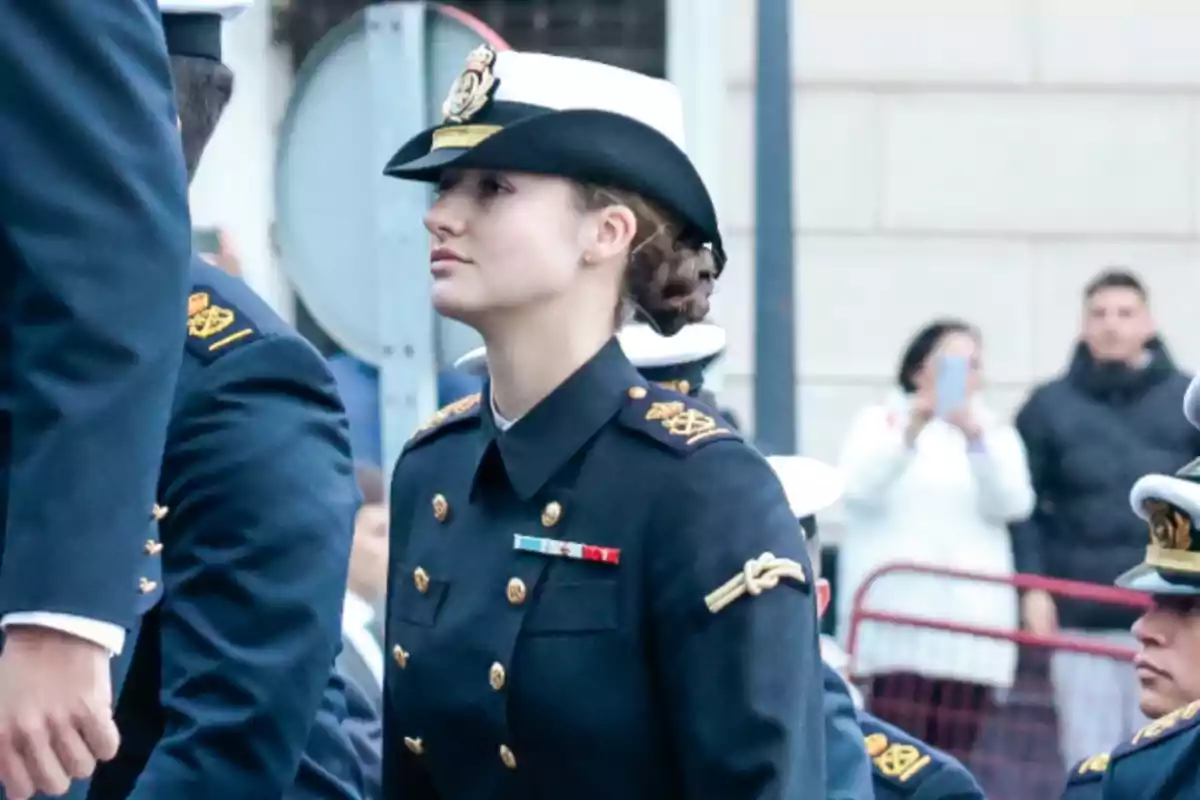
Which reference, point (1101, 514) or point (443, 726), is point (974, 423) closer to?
point (1101, 514)

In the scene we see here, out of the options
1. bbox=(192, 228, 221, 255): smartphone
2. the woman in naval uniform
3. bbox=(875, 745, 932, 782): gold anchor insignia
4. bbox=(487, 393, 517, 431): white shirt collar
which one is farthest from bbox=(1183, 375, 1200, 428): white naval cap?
bbox=(192, 228, 221, 255): smartphone

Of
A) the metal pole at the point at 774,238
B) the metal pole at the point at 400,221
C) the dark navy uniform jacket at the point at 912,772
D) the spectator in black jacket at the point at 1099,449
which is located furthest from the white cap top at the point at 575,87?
the metal pole at the point at 774,238

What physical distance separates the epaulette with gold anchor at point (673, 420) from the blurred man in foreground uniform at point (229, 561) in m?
0.45

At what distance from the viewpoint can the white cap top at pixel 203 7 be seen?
3.78 meters

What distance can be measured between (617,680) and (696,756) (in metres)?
0.13

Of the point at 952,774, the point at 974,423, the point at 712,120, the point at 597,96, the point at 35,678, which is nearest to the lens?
the point at 35,678

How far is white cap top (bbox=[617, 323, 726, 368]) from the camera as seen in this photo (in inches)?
185

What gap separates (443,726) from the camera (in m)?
3.51

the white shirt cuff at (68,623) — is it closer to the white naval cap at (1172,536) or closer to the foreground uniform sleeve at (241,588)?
the foreground uniform sleeve at (241,588)

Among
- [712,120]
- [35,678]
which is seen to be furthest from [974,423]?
[35,678]

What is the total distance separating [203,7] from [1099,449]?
503 cm

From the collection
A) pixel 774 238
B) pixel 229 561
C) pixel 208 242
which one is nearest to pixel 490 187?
pixel 229 561

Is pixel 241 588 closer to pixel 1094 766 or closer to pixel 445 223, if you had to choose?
pixel 445 223

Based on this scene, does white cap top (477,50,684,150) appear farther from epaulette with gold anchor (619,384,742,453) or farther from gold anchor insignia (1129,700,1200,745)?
gold anchor insignia (1129,700,1200,745)
